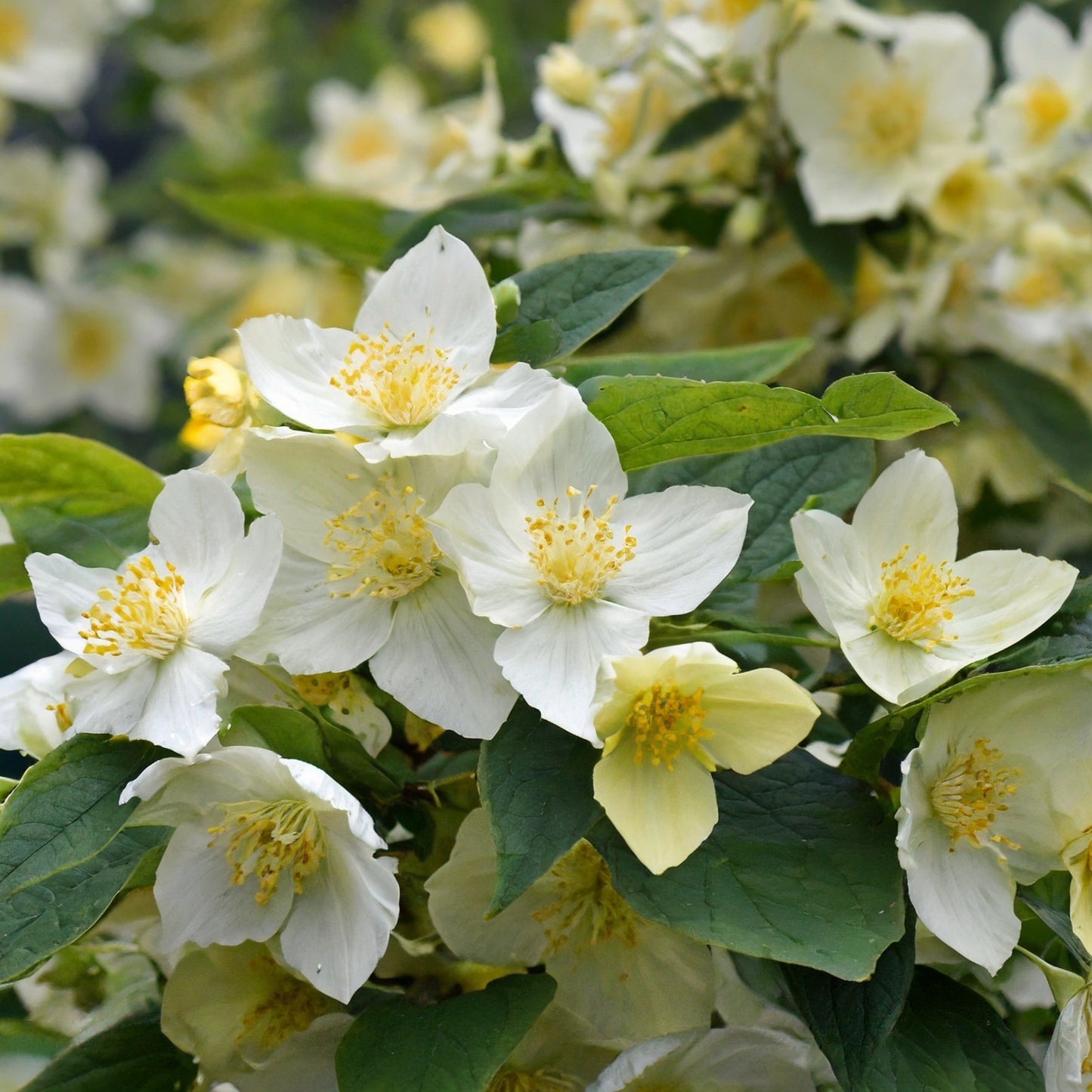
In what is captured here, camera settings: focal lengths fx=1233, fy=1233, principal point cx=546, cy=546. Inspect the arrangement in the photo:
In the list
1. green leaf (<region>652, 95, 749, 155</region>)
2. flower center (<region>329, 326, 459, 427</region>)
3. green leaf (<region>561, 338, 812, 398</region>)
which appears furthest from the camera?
green leaf (<region>652, 95, 749, 155</region>)

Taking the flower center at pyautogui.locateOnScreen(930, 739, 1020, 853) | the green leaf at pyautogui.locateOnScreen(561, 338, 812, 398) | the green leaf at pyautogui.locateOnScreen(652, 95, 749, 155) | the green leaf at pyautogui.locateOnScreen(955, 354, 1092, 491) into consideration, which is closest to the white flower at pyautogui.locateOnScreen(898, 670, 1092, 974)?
the flower center at pyautogui.locateOnScreen(930, 739, 1020, 853)

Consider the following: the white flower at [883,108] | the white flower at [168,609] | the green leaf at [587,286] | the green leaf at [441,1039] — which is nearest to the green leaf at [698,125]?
the white flower at [883,108]

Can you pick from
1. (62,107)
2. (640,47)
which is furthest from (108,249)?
(640,47)

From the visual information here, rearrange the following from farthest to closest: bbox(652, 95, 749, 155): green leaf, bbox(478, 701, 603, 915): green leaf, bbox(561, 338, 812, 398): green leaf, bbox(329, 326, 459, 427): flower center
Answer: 1. bbox(652, 95, 749, 155): green leaf
2. bbox(561, 338, 812, 398): green leaf
3. bbox(329, 326, 459, 427): flower center
4. bbox(478, 701, 603, 915): green leaf

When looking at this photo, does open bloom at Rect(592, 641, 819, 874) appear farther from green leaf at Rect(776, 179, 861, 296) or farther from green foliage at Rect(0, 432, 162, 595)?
green leaf at Rect(776, 179, 861, 296)

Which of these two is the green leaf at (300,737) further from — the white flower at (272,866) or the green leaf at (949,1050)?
the green leaf at (949,1050)

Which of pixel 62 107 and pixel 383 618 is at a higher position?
A: pixel 383 618

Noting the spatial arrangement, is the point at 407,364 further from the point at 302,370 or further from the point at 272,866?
the point at 272,866

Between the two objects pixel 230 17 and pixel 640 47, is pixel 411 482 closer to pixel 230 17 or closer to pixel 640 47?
pixel 640 47
